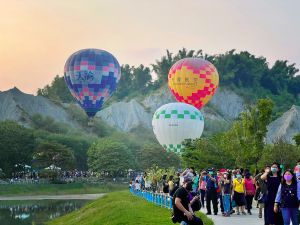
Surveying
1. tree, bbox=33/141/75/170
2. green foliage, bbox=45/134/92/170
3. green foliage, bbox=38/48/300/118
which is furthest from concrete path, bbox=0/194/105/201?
green foliage, bbox=38/48/300/118

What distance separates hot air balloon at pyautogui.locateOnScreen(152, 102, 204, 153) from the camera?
68562mm

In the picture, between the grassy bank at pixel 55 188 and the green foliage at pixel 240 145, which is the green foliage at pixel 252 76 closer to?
the grassy bank at pixel 55 188

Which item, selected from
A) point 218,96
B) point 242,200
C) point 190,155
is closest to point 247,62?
point 218,96

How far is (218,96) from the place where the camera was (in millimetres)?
164000

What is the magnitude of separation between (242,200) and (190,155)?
32.0 m

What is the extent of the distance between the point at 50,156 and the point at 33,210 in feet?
117

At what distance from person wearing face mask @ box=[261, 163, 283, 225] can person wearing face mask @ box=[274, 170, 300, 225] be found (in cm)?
94

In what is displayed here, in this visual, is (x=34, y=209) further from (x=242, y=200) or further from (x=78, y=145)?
(x=78, y=145)

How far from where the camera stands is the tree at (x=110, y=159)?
101250mm

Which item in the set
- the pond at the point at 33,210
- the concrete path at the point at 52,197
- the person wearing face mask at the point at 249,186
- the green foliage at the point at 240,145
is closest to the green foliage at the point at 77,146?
the concrete path at the point at 52,197

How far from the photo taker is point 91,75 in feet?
284

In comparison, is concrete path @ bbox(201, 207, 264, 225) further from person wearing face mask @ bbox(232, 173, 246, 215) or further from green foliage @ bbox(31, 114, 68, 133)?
green foliage @ bbox(31, 114, 68, 133)

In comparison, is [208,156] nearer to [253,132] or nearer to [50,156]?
[253,132]

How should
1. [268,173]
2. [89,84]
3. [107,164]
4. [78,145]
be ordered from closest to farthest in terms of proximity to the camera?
[268,173]
[89,84]
[107,164]
[78,145]
